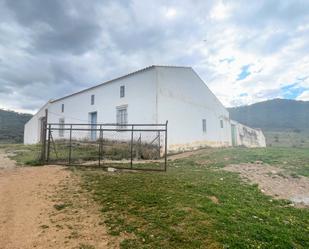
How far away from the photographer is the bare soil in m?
6.47

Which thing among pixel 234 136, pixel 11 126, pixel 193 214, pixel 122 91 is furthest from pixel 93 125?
pixel 11 126

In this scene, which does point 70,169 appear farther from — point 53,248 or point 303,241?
point 303,241

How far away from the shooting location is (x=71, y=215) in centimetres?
439

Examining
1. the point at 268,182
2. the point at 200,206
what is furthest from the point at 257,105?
the point at 200,206

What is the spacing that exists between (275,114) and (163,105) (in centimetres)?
4945

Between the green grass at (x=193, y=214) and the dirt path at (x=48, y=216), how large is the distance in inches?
11.6

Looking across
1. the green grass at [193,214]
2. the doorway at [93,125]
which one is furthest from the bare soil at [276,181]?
the doorway at [93,125]

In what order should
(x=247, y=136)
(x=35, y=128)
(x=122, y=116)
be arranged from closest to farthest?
(x=122, y=116)
(x=35, y=128)
(x=247, y=136)

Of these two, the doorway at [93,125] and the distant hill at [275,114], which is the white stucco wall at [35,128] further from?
the distant hill at [275,114]

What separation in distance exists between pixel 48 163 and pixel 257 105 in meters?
59.2

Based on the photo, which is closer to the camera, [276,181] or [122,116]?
[276,181]

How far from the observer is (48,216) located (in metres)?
4.36

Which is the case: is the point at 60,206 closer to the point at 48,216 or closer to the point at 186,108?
the point at 48,216

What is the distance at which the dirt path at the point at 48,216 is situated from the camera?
3500 mm
